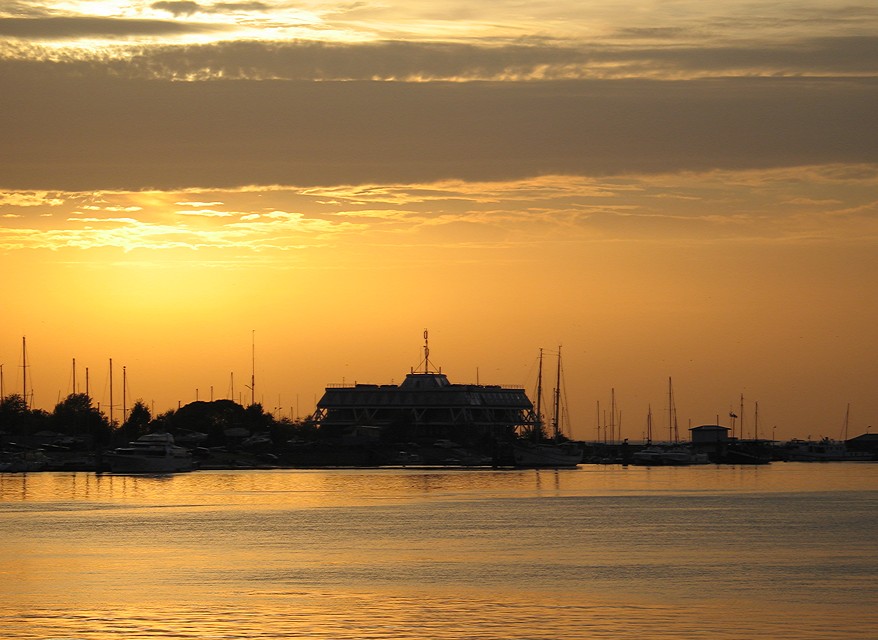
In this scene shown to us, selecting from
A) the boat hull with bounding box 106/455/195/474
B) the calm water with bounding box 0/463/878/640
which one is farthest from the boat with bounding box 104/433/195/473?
the calm water with bounding box 0/463/878/640

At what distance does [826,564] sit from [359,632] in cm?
2986

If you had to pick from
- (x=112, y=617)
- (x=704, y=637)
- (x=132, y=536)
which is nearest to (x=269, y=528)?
(x=132, y=536)

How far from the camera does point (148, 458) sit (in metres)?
182

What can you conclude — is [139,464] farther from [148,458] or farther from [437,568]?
[437,568]


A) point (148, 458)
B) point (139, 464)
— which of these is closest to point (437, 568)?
point (148, 458)

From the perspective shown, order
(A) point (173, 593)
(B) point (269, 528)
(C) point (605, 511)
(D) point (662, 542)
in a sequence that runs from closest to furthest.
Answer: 1. (A) point (173, 593)
2. (D) point (662, 542)
3. (B) point (269, 528)
4. (C) point (605, 511)

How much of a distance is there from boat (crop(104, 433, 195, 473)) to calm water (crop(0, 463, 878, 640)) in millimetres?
51263

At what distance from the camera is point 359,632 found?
153 ft

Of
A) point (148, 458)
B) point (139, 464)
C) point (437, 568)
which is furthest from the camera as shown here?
point (139, 464)

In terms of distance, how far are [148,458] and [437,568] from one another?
120690 mm

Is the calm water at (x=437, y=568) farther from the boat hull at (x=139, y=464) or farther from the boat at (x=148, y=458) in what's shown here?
the boat at (x=148, y=458)

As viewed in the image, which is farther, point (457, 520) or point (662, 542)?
point (457, 520)

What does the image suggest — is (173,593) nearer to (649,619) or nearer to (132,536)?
(649,619)

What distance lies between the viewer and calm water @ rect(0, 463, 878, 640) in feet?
159
